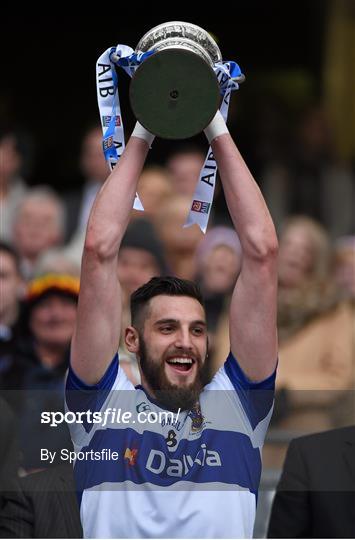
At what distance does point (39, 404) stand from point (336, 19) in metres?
6.51

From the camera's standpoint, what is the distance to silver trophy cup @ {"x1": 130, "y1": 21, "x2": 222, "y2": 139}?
385cm

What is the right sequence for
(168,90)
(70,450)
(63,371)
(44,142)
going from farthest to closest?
1. (44,142)
2. (63,371)
3. (70,450)
4. (168,90)

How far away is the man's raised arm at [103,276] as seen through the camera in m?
4.01

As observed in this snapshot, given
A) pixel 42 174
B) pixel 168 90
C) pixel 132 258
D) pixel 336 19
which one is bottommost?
pixel 168 90

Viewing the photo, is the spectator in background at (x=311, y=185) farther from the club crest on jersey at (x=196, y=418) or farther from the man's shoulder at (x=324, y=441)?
the club crest on jersey at (x=196, y=418)

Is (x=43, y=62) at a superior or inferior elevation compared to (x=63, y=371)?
superior

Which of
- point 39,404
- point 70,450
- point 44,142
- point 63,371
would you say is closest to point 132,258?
point 63,371

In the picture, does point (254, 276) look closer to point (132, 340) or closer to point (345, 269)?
point (132, 340)

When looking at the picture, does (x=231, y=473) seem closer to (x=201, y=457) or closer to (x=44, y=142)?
(x=201, y=457)

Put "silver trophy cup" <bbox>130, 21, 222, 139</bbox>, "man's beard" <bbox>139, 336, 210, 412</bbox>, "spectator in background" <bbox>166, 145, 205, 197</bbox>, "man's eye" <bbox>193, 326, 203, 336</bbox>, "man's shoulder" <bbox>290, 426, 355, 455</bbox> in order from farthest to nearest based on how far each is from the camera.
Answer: "spectator in background" <bbox>166, 145, 205, 197</bbox> < "man's shoulder" <bbox>290, 426, 355, 455</bbox> < "man's eye" <bbox>193, 326, 203, 336</bbox> < "man's beard" <bbox>139, 336, 210, 412</bbox> < "silver trophy cup" <bbox>130, 21, 222, 139</bbox>

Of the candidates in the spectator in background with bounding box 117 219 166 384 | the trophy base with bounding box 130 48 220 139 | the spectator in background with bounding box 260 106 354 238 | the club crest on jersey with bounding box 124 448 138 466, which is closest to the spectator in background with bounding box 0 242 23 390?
the spectator in background with bounding box 117 219 166 384

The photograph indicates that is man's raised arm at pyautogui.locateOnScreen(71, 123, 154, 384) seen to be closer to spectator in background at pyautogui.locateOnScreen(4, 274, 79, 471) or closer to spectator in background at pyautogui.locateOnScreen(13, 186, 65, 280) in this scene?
spectator in background at pyautogui.locateOnScreen(4, 274, 79, 471)

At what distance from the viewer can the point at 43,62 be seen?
1136cm

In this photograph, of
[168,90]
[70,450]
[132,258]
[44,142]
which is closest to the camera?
[168,90]
